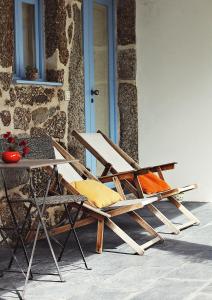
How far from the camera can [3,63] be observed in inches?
206

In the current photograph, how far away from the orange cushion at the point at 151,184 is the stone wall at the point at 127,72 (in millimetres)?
1931

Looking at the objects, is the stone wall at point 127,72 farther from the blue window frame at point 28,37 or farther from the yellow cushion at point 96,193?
the yellow cushion at point 96,193

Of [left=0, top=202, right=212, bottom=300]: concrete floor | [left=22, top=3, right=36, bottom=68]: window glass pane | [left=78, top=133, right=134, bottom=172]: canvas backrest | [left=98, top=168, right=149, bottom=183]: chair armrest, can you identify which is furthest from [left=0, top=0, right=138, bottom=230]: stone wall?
[left=0, top=202, right=212, bottom=300]: concrete floor

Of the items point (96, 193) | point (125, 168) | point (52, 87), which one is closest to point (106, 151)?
point (125, 168)

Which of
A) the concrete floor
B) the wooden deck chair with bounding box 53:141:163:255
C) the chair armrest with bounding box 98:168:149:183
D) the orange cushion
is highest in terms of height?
the chair armrest with bounding box 98:168:149:183

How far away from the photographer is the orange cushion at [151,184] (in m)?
5.65

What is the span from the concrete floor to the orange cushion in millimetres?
397

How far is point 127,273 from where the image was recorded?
4.25 meters

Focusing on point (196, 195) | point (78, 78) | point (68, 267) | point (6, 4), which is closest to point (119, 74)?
point (78, 78)

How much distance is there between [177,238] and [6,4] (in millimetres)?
2413

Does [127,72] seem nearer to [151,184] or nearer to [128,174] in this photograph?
[151,184]

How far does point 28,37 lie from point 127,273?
275cm

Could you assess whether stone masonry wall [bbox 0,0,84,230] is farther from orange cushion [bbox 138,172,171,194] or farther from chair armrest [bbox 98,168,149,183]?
orange cushion [bbox 138,172,171,194]

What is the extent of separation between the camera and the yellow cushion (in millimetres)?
4980
